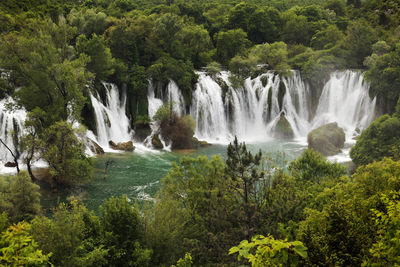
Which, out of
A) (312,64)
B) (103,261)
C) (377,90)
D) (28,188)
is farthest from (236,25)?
(103,261)

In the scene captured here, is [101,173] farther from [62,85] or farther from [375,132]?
[375,132]

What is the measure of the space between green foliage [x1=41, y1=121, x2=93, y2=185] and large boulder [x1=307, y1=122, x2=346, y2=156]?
80.0ft

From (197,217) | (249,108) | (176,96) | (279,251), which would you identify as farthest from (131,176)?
(249,108)

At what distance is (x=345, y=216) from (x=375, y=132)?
→ 80.0ft

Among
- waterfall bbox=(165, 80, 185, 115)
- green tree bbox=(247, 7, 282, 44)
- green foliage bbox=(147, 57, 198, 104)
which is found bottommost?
waterfall bbox=(165, 80, 185, 115)

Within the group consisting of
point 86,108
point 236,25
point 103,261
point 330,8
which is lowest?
point 103,261

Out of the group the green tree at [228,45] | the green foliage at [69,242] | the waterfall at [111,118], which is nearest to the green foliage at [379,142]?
the green foliage at [69,242]

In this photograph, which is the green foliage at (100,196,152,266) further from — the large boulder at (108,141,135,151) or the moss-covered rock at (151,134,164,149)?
the moss-covered rock at (151,134,164,149)

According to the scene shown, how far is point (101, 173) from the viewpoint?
26516 mm

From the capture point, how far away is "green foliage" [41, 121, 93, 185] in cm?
2275

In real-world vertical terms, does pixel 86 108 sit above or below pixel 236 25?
below

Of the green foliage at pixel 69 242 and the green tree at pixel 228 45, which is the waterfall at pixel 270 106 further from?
the green foliage at pixel 69 242

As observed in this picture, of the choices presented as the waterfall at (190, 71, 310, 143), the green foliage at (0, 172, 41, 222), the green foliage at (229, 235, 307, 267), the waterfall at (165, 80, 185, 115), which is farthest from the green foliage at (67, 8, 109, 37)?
the green foliage at (229, 235, 307, 267)

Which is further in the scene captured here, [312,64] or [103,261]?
[312,64]
